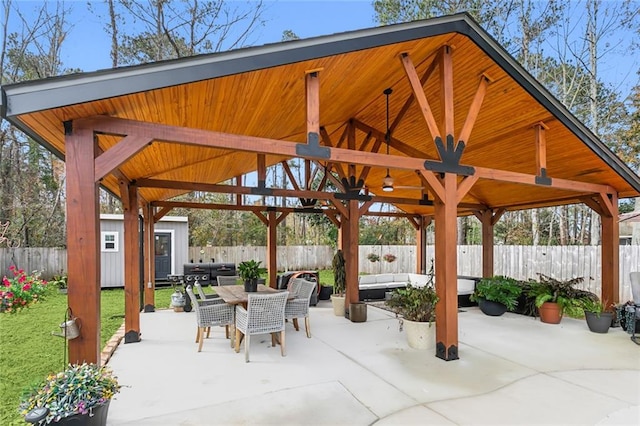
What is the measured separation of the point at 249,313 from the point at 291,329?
180cm

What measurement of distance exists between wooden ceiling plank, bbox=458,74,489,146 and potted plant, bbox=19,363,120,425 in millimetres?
4621

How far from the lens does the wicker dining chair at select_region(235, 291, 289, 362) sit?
190 inches

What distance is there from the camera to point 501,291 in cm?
767

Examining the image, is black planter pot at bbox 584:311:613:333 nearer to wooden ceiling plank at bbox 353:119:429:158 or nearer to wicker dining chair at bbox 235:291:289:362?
wooden ceiling plank at bbox 353:119:429:158

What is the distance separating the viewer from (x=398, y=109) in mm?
6711

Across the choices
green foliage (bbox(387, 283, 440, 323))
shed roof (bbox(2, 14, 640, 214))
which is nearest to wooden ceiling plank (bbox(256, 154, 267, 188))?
shed roof (bbox(2, 14, 640, 214))

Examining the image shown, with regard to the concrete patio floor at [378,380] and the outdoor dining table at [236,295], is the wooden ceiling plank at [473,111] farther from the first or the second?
the outdoor dining table at [236,295]

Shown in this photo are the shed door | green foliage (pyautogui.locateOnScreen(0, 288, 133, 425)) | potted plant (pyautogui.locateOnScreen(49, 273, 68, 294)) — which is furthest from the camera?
the shed door

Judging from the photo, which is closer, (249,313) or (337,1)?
(249,313)

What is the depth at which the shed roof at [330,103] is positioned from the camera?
297 centimetres

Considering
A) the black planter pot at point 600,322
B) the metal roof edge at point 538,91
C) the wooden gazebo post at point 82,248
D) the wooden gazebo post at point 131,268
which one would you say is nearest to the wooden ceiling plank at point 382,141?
the metal roof edge at point 538,91

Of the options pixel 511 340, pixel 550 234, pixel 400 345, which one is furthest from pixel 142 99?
pixel 550 234

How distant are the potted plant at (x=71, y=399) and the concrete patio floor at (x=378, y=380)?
0.73m

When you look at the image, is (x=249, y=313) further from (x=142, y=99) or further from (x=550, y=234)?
(x=550, y=234)
